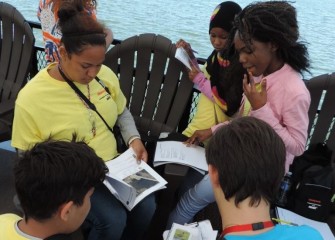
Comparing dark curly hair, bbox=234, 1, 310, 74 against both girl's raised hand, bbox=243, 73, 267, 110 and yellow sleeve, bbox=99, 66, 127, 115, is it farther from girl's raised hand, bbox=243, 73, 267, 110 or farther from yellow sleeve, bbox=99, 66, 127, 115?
yellow sleeve, bbox=99, 66, 127, 115

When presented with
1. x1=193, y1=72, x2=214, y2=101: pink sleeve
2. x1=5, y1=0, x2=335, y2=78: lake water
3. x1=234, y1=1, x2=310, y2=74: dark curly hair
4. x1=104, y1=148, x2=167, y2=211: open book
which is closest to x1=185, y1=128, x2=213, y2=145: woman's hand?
x1=193, y1=72, x2=214, y2=101: pink sleeve

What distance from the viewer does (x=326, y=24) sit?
5.54m

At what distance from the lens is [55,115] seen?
1991mm

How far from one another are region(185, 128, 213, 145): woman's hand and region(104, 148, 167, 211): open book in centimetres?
37

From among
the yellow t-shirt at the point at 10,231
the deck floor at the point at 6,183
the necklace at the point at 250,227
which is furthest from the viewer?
the deck floor at the point at 6,183

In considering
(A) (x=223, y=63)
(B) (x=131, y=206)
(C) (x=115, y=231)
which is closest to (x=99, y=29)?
(A) (x=223, y=63)

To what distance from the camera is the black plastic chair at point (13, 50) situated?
2.92m

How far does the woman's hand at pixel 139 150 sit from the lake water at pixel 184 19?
2.04 meters

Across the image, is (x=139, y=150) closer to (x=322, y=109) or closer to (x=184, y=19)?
(x=322, y=109)

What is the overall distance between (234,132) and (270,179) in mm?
196

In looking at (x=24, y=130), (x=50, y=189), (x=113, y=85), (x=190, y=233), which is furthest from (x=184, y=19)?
(x=50, y=189)

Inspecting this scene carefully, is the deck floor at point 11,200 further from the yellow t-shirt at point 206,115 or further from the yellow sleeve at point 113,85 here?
the yellow sleeve at point 113,85

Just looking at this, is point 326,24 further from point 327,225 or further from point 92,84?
point 92,84

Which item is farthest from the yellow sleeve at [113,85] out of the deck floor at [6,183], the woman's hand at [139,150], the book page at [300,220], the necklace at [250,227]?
the necklace at [250,227]
